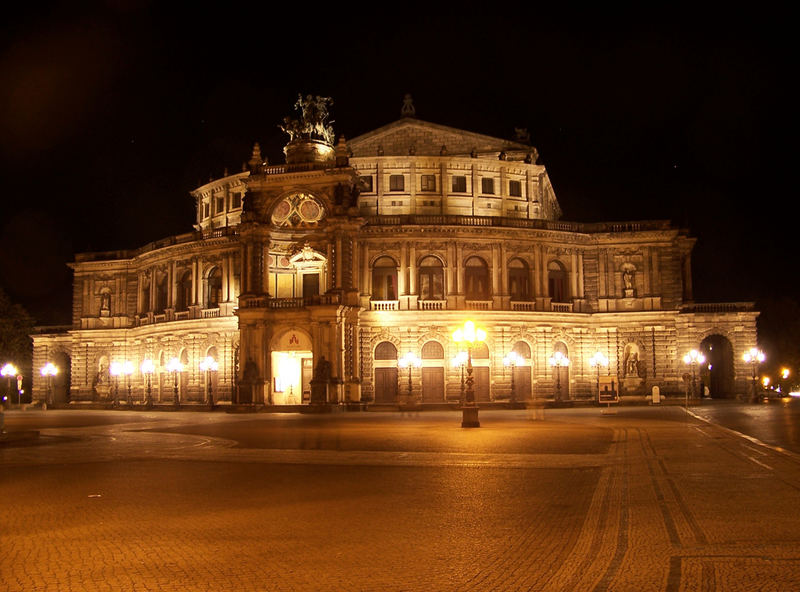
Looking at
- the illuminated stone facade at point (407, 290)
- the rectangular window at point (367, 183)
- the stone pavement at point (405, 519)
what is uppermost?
the rectangular window at point (367, 183)

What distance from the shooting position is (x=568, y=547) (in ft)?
36.5

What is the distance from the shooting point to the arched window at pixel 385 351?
64688mm

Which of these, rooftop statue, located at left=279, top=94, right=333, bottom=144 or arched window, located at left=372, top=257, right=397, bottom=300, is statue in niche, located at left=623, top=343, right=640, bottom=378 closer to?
arched window, located at left=372, top=257, right=397, bottom=300

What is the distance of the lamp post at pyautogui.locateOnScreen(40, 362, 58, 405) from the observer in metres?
81.0

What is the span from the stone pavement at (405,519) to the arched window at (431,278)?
40.2 m

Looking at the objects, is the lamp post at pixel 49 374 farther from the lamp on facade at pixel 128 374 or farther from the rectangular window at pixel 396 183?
the rectangular window at pixel 396 183

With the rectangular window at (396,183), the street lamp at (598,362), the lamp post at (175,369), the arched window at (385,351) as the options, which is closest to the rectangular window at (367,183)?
the rectangular window at (396,183)

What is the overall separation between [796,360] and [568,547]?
8923cm

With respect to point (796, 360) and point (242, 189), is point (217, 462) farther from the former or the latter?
point (796, 360)

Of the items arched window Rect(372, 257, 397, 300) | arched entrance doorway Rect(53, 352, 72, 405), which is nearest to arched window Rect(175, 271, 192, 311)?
arched window Rect(372, 257, 397, 300)

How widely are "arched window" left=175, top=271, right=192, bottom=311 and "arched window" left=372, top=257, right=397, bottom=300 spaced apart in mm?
17429

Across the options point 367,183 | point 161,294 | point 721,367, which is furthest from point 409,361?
point 721,367

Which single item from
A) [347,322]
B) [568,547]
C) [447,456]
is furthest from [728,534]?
[347,322]

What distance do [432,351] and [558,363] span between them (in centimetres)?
1040
